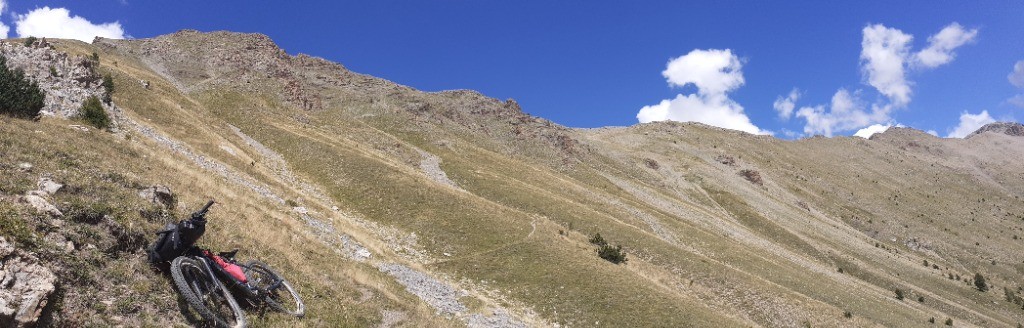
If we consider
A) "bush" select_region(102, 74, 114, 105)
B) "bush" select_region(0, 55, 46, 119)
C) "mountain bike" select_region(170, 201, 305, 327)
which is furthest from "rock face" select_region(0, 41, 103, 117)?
"mountain bike" select_region(170, 201, 305, 327)

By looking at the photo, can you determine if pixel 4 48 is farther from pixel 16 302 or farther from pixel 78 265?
pixel 16 302

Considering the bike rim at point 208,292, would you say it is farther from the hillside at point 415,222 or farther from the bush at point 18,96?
the bush at point 18,96

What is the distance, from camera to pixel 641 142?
164 metres

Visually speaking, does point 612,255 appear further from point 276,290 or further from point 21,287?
point 21,287

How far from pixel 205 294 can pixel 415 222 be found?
25.5 meters

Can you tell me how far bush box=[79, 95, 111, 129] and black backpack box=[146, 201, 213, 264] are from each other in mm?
28675

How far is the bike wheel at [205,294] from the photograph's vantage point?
12.0 m

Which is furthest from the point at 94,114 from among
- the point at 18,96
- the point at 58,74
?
the point at 58,74

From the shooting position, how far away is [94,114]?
34781 millimetres

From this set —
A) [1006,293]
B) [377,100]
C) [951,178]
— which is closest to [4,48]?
[377,100]

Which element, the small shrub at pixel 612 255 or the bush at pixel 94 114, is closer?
the bush at pixel 94 114

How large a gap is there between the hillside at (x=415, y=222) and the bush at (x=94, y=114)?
68.1 inches

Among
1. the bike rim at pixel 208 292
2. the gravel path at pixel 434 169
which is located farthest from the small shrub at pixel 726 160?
the bike rim at pixel 208 292

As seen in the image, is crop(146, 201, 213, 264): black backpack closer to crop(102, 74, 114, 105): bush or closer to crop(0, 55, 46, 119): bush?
crop(0, 55, 46, 119): bush
